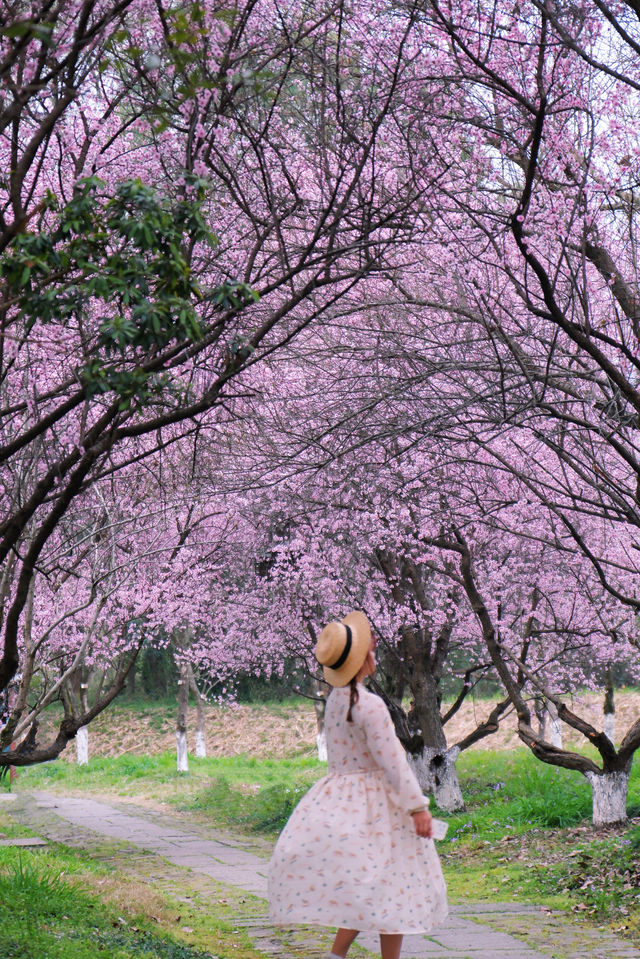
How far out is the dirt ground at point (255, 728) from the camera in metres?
30.7

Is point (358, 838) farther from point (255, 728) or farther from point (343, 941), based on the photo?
point (255, 728)

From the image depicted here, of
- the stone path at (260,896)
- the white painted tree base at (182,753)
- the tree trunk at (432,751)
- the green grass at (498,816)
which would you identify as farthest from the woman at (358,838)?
the white painted tree base at (182,753)

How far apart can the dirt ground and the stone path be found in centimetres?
1353

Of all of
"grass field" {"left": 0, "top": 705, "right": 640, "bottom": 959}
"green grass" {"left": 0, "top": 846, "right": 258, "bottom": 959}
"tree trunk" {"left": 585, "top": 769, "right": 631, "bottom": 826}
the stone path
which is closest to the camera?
"green grass" {"left": 0, "top": 846, "right": 258, "bottom": 959}

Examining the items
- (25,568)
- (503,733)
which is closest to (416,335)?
(25,568)

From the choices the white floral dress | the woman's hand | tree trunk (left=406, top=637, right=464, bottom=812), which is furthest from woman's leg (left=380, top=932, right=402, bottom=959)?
tree trunk (left=406, top=637, right=464, bottom=812)

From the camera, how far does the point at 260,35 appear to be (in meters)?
6.80

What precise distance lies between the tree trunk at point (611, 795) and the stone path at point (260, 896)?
3.59 m

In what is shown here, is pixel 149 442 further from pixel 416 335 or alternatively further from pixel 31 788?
pixel 31 788

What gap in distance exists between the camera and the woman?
15.8 ft

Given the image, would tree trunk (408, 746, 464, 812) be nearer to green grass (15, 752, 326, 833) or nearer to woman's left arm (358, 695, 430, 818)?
green grass (15, 752, 326, 833)

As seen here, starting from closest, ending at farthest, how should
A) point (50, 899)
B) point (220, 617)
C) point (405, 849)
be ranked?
point (405, 849) < point (50, 899) < point (220, 617)

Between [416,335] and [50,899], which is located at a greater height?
[416,335]

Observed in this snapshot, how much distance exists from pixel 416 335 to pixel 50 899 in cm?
509
